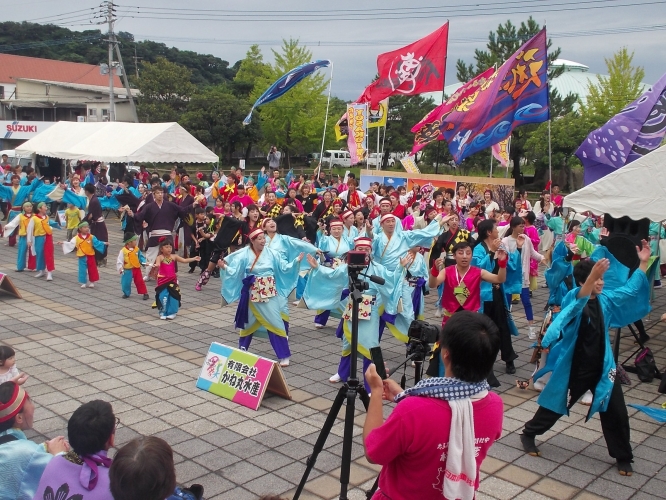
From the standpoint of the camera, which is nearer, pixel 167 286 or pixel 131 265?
pixel 167 286

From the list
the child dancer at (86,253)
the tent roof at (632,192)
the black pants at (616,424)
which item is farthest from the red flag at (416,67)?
the black pants at (616,424)

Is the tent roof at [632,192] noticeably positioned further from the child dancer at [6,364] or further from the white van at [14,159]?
the white van at [14,159]

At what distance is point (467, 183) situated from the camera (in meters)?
16.7

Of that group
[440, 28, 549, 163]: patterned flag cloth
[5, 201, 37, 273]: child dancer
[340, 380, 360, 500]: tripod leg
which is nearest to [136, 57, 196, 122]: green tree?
[5, 201, 37, 273]: child dancer

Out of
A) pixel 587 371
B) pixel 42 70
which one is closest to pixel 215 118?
pixel 42 70

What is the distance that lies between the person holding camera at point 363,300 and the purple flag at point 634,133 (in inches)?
154

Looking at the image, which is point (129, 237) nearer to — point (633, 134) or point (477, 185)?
point (633, 134)

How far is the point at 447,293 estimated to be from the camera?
20.3ft

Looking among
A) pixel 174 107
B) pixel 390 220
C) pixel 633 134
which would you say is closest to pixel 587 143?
pixel 633 134

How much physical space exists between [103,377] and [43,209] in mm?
6608

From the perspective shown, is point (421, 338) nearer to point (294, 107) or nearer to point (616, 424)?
point (616, 424)

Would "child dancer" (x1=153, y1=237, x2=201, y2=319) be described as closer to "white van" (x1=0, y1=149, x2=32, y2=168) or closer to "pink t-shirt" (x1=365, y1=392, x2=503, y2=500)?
"pink t-shirt" (x1=365, y1=392, x2=503, y2=500)

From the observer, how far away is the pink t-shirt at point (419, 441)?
2387mm

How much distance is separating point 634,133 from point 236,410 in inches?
259
